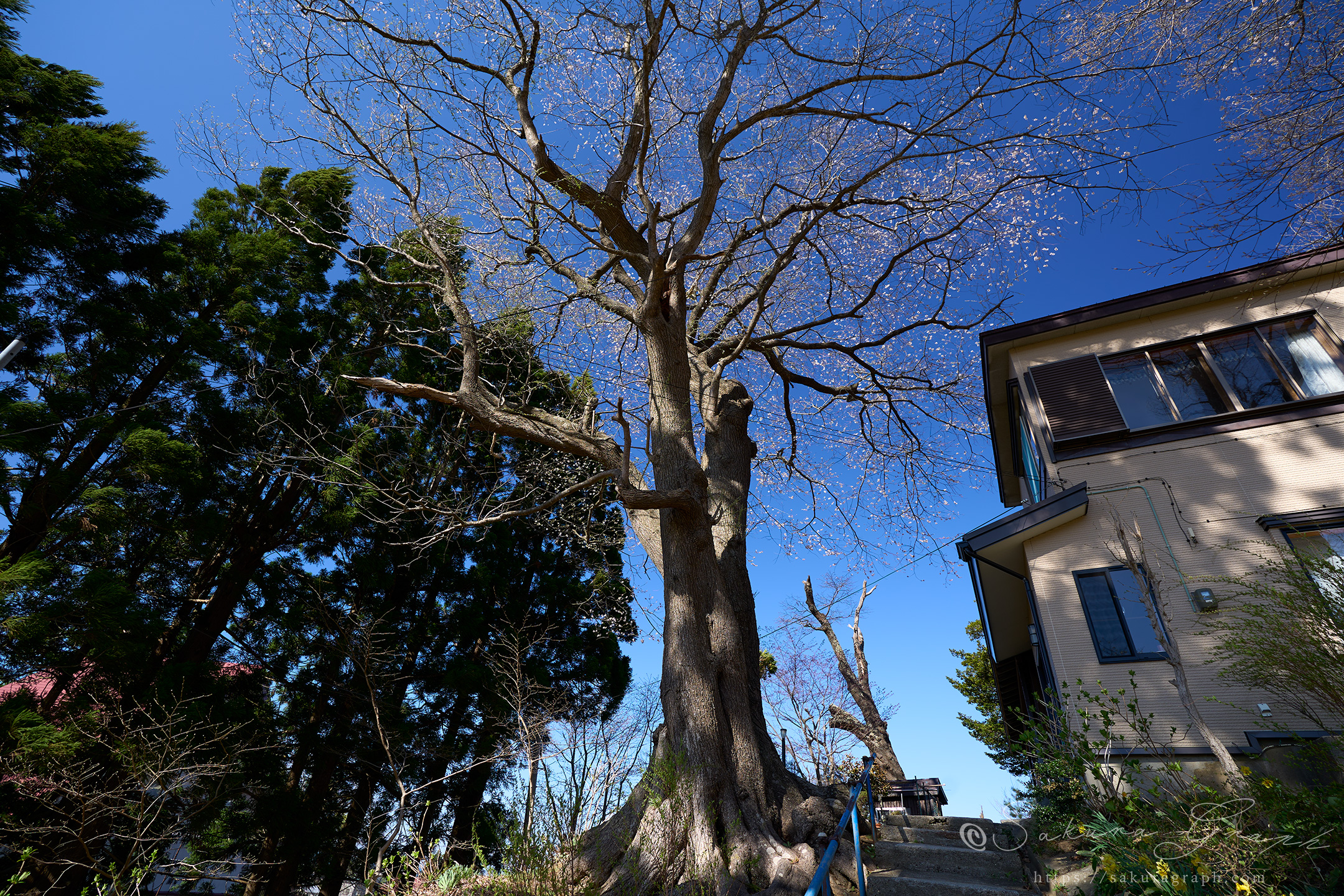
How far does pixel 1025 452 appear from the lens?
10.1m

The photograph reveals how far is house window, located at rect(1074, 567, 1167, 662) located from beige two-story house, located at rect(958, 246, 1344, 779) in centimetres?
2

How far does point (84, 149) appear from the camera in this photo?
25.6ft

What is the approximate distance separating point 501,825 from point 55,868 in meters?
5.22

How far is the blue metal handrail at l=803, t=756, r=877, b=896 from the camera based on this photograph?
3225mm

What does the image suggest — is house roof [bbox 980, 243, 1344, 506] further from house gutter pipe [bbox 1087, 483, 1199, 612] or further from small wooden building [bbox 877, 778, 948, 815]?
small wooden building [bbox 877, 778, 948, 815]

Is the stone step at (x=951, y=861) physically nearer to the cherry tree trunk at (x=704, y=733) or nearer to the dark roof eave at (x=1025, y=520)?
the cherry tree trunk at (x=704, y=733)

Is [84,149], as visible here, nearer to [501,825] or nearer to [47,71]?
[47,71]

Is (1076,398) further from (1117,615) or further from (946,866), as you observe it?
(946,866)

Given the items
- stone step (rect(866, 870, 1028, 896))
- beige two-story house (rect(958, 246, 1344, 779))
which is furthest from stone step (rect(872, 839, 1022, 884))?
beige two-story house (rect(958, 246, 1344, 779))

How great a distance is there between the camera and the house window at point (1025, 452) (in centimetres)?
866

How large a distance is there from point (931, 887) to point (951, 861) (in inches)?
28.8

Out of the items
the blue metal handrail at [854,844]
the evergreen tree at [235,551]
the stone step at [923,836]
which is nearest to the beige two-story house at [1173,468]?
the stone step at [923,836]

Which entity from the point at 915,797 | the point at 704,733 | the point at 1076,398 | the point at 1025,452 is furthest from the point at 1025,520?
the point at 915,797

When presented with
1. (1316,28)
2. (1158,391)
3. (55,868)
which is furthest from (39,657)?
(1158,391)
